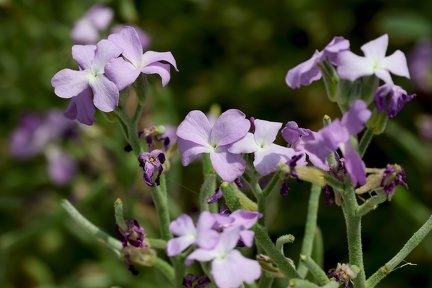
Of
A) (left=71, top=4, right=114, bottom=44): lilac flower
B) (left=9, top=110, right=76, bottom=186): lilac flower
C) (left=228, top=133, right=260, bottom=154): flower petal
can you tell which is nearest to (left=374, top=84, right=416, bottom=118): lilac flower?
(left=228, top=133, right=260, bottom=154): flower petal

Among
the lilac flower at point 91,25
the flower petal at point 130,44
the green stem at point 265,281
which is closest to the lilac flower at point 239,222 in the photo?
the green stem at point 265,281

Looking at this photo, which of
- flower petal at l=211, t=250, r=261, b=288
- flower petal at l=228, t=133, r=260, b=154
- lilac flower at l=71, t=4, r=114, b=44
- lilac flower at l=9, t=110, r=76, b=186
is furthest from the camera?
lilac flower at l=9, t=110, r=76, b=186

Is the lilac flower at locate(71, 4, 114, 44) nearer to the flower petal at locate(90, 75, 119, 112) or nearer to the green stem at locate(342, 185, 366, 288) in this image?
the flower petal at locate(90, 75, 119, 112)

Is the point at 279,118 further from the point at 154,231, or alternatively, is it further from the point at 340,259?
the point at 154,231

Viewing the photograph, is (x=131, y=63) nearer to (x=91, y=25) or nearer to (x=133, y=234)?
(x=133, y=234)

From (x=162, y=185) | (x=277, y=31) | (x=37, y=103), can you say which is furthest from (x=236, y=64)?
(x=162, y=185)

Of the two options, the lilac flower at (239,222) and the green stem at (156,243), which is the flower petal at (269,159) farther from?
the green stem at (156,243)

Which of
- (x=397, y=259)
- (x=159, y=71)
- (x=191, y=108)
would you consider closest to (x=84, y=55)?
(x=159, y=71)
